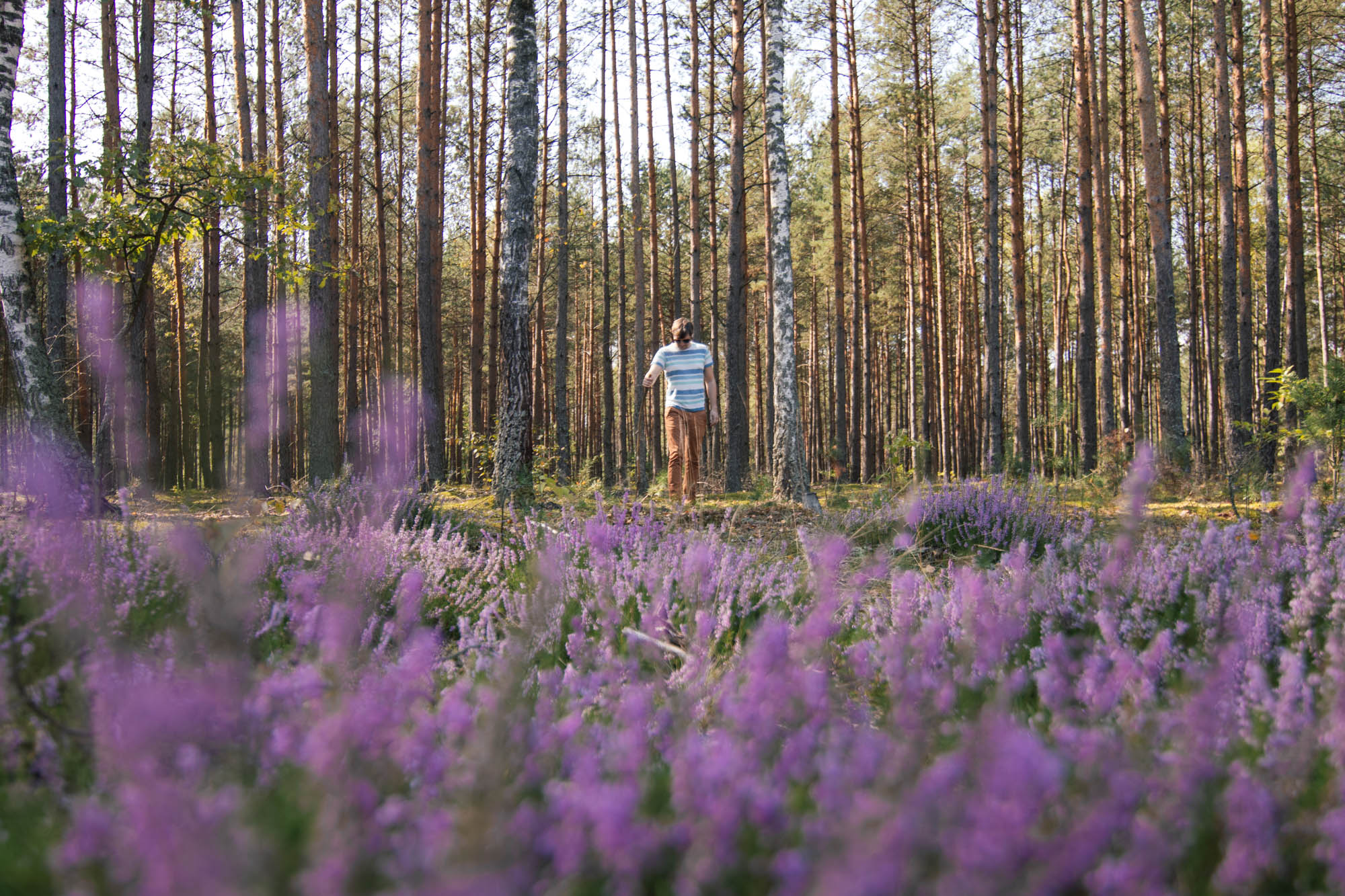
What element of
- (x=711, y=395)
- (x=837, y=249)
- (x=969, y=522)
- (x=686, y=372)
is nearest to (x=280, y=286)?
(x=837, y=249)

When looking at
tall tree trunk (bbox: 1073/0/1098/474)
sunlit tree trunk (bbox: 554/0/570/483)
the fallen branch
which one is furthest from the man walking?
tall tree trunk (bbox: 1073/0/1098/474)

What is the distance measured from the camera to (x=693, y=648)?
2301mm

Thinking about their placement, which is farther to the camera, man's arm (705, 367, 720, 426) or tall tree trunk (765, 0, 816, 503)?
tall tree trunk (765, 0, 816, 503)

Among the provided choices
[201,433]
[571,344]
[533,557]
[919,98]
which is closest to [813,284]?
[919,98]

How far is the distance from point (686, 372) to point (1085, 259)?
12248 millimetres

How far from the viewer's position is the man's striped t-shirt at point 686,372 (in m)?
8.26

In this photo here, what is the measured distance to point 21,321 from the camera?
22.3 ft

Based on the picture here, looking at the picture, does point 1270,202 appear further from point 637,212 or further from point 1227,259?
point 637,212

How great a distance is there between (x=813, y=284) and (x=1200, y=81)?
14.3 meters

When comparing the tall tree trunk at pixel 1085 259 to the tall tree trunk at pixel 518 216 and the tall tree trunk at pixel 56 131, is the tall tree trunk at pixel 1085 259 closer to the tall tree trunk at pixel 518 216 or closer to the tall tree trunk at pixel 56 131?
the tall tree trunk at pixel 518 216

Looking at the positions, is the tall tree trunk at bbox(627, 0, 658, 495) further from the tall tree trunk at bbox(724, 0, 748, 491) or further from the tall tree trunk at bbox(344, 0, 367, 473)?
the tall tree trunk at bbox(344, 0, 367, 473)

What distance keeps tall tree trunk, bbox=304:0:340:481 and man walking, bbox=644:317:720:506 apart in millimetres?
5589

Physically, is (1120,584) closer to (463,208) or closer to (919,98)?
(919,98)

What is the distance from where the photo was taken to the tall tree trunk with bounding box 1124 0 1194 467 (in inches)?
450
